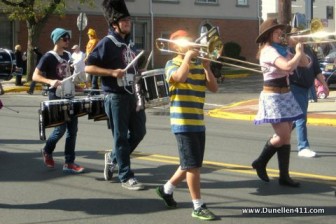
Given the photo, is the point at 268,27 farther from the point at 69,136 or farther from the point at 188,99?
the point at 69,136

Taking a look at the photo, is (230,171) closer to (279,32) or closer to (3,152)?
(279,32)

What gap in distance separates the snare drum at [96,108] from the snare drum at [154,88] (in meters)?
0.93

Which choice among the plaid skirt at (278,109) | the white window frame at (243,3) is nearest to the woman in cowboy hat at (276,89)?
the plaid skirt at (278,109)

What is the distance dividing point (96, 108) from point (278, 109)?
234cm

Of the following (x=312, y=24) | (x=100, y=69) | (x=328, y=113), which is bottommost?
(x=328, y=113)

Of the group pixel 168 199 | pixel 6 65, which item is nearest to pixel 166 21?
pixel 6 65

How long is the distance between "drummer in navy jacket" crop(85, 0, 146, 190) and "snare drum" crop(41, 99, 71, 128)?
82cm

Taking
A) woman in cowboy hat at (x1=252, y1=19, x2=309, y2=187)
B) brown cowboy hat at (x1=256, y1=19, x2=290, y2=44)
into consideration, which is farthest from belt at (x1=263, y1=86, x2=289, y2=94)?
brown cowboy hat at (x1=256, y1=19, x2=290, y2=44)

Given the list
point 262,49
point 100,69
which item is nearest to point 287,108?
point 262,49

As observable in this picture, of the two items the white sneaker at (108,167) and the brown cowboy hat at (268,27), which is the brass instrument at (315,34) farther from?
the white sneaker at (108,167)

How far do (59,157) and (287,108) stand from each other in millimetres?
3769

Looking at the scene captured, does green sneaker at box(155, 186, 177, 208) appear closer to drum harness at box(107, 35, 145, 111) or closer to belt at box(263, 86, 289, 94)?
drum harness at box(107, 35, 145, 111)

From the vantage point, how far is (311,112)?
15.4m

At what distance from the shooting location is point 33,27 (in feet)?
84.6
